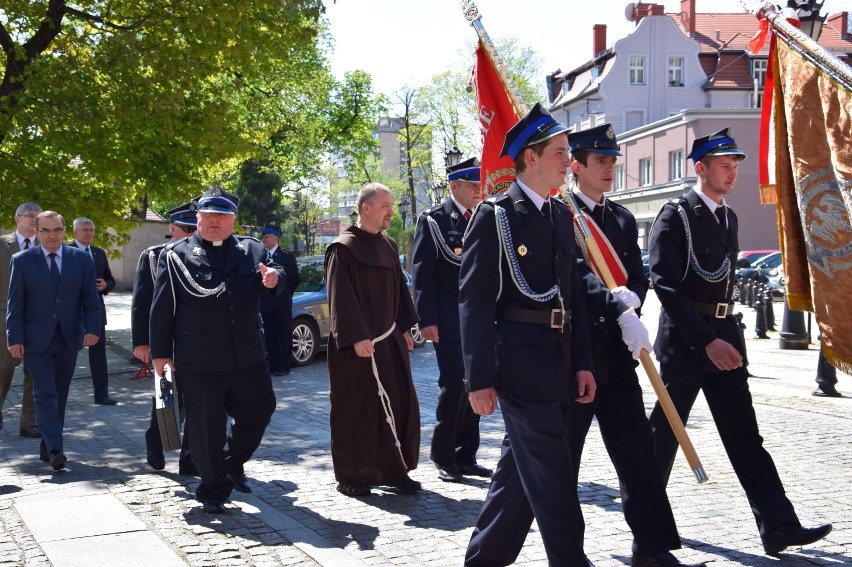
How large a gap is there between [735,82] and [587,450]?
52.7 meters

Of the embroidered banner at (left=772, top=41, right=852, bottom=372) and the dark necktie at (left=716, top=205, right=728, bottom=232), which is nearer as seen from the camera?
the embroidered banner at (left=772, top=41, right=852, bottom=372)

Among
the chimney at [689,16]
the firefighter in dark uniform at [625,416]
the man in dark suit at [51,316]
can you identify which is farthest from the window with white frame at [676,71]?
the firefighter in dark uniform at [625,416]

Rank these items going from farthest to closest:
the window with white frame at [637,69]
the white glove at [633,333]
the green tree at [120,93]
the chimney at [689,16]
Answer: the chimney at [689,16] → the window with white frame at [637,69] → the green tree at [120,93] → the white glove at [633,333]

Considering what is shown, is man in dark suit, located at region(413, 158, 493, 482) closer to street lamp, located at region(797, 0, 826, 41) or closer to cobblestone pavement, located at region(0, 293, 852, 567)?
cobblestone pavement, located at region(0, 293, 852, 567)

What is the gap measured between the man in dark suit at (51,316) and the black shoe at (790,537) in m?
5.39

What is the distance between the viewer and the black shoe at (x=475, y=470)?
7422 mm

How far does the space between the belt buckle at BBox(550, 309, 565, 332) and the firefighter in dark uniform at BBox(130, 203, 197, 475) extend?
12.0 ft

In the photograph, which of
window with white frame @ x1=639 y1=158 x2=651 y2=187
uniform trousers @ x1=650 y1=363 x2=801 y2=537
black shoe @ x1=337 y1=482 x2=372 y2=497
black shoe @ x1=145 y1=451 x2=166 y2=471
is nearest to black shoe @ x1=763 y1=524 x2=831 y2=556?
uniform trousers @ x1=650 y1=363 x2=801 y2=537

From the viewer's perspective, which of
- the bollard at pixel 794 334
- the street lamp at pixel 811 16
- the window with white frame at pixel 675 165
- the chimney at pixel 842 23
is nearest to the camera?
the street lamp at pixel 811 16

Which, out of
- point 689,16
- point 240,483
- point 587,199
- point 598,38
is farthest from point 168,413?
point 598,38

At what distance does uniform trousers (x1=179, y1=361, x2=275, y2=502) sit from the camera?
6461 mm

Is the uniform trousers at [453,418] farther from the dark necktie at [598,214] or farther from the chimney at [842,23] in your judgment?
the chimney at [842,23]

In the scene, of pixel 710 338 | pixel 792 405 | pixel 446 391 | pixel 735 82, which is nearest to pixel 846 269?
pixel 710 338

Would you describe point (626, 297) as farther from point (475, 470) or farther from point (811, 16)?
point (811, 16)
